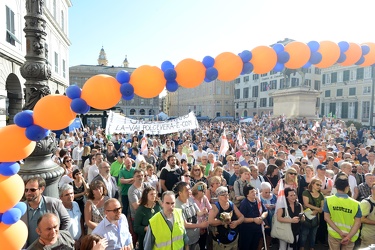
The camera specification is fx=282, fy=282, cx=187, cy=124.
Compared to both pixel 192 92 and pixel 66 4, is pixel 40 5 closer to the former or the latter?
pixel 66 4

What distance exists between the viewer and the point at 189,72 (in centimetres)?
470

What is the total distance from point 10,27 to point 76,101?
16.1 m

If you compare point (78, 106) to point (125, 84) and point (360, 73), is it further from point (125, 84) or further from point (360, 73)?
point (360, 73)

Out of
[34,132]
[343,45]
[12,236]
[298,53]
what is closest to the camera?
[12,236]

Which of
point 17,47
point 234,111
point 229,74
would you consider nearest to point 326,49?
point 229,74

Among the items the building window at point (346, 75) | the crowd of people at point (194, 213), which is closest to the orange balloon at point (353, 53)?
the crowd of people at point (194, 213)

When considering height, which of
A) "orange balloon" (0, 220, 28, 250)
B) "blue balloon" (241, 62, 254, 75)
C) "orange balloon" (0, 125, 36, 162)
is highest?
"blue balloon" (241, 62, 254, 75)

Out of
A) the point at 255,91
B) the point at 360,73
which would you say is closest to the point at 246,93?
the point at 255,91

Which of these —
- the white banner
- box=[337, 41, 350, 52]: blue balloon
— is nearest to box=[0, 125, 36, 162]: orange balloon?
box=[337, 41, 350, 52]: blue balloon

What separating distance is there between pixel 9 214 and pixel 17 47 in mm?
17551

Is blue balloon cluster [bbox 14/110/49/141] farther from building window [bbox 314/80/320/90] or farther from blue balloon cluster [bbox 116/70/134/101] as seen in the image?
building window [bbox 314/80/320/90]

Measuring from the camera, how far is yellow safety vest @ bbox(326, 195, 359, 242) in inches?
179

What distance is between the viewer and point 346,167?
6.71 metres

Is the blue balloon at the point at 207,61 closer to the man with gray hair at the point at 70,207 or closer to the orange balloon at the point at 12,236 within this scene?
the man with gray hair at the point at 70,207
